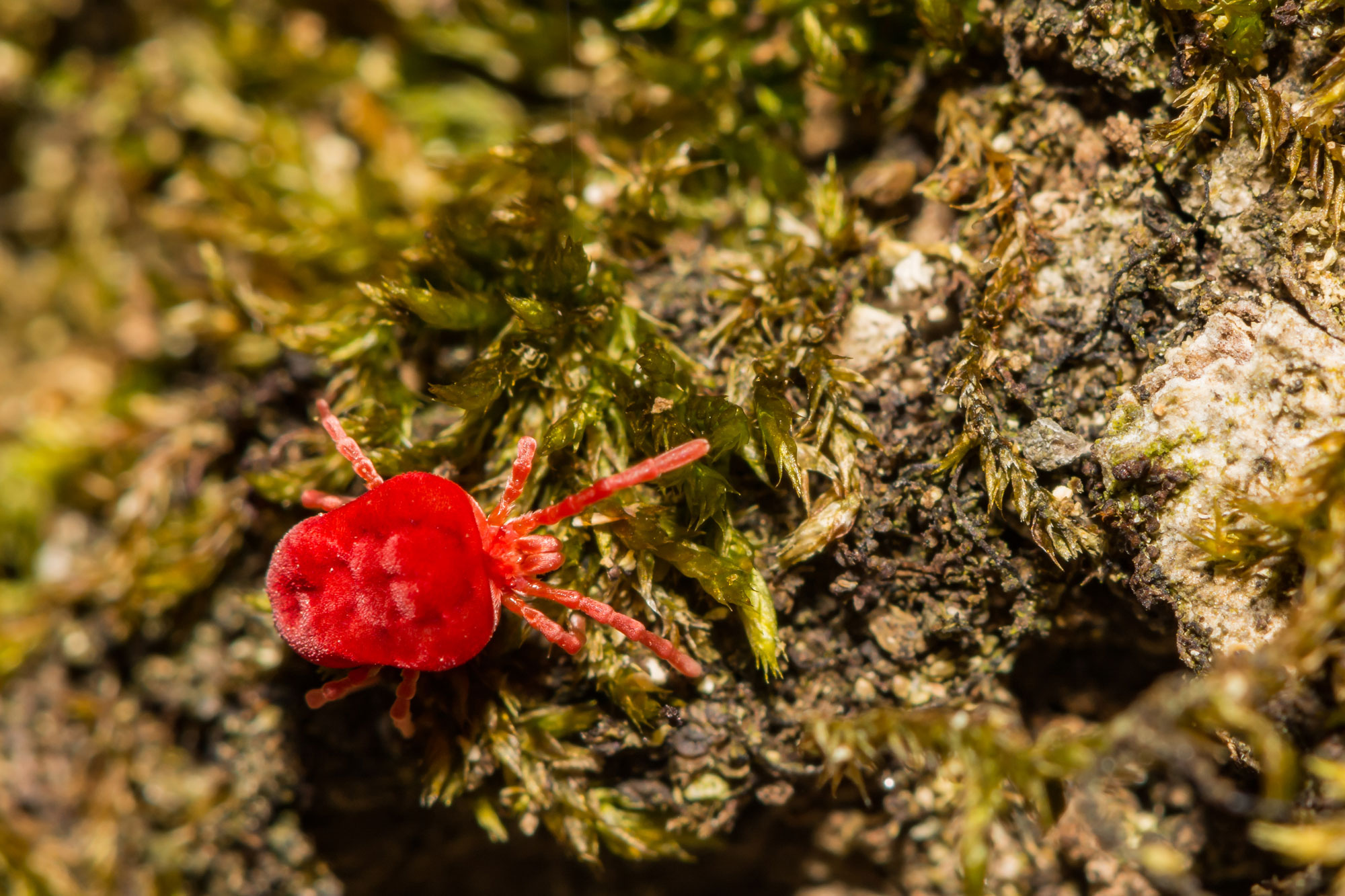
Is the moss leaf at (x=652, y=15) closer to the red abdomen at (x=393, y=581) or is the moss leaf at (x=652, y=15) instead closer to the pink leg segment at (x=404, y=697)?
the red abdomen at (x=393, y=581)

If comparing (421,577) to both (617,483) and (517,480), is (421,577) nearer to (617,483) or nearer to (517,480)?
(517,480)

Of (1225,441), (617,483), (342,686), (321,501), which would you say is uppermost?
(1225,441)

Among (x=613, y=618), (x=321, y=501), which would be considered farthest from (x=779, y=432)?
(x=321, y=501)

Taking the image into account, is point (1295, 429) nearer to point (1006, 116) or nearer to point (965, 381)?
point (965, 381)

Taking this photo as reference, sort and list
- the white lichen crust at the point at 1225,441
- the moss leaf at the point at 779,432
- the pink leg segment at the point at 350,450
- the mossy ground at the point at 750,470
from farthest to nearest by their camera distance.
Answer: the pink leg segment at the point at 350,450
the moss leaf at the point at 779,432
the mossy ground at the point at 750,470
the white lichen crust at the point at 1225,441

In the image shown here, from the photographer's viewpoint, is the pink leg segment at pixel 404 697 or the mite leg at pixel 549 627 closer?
the mite leg at pixel 549 627

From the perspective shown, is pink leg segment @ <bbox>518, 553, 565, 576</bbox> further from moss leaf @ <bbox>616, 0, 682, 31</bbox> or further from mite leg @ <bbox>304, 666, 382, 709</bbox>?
moss leaf @ <bbox>616, 0, 682, 31</bbox>

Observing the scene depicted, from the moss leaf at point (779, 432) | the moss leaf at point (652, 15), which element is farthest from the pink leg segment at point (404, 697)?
the moss leaf at point (652, 15)
